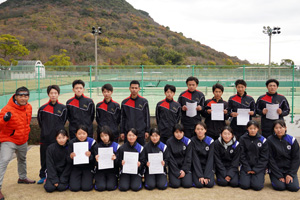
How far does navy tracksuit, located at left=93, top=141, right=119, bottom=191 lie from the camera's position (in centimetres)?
475

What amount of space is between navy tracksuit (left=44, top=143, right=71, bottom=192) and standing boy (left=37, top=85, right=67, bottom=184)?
31 centimetres

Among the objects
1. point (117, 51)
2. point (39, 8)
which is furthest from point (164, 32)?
point (39, 8)

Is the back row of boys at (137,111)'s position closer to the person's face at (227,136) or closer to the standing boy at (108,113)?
the standing boy at (108,113)

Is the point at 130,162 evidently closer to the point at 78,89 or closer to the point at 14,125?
the point at 78,89

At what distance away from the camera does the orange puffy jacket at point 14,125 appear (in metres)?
4.75

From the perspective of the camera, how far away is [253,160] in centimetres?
497

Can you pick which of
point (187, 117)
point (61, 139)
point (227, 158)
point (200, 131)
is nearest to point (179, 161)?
point (200, 131)

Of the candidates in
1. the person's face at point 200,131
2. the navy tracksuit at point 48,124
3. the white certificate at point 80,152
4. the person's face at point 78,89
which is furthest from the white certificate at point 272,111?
the navy tracksuit at point 48,124

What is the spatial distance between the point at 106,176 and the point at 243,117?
3.06m

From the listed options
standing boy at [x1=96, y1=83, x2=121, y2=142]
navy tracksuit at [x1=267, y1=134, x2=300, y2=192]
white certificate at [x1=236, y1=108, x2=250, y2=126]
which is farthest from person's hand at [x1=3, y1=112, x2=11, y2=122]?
navy tracksuit at [x1=267, y1=134, x2=300, y2=192]

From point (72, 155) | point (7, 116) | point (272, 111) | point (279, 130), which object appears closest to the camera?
point (7, 116)

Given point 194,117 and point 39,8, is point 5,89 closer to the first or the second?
point 194,117

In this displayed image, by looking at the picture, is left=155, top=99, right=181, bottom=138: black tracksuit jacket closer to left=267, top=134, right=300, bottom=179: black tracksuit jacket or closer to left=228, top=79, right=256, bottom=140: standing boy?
left=228, top=79, right=256, bottom=140: standing boy

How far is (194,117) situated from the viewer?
19.2 ft
